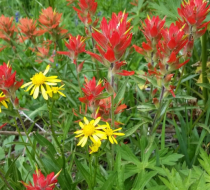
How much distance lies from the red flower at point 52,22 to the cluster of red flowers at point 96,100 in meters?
0.74

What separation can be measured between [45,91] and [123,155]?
1.48ft

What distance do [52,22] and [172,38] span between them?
38.4 inches

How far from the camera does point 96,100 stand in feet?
3.39

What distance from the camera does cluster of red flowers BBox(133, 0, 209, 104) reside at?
3.12ft

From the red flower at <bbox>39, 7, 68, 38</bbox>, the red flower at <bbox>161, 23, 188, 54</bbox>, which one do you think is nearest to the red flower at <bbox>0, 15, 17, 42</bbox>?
the red flower at <bbox>39, 7, 68, 38</bbox>

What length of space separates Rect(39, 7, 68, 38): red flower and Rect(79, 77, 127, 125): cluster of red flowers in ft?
2.44

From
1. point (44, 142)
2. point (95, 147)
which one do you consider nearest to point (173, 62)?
point (95, 147)

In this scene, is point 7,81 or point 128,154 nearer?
point 7,81

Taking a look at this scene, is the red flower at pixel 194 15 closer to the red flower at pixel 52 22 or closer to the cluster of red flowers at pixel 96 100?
the cluster of red flowers at pixel 96 100

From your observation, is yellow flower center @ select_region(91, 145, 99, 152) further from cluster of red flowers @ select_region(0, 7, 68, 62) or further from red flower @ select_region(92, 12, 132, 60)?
cluster of red flowers @ select_region(0, 7, 68, 62)

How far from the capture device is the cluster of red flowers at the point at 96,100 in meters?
0.96

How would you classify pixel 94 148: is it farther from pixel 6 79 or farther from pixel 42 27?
pixel 42 27

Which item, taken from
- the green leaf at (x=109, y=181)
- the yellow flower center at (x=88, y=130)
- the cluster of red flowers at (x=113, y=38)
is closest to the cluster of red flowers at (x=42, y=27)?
the cluster of red flowers at (x=113, y=38)

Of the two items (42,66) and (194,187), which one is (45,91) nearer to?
(194,187)
